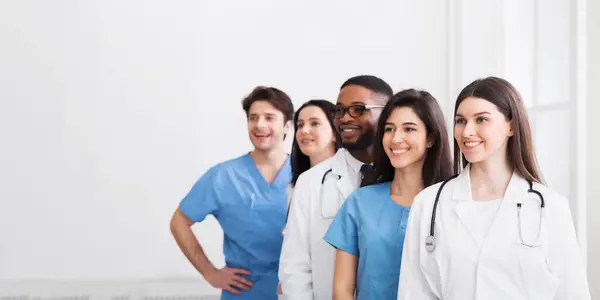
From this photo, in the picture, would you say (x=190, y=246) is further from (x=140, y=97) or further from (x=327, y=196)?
(x=140, y=97)

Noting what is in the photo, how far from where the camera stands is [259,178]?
9.53 ft

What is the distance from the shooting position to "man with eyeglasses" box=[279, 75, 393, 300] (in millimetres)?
2082

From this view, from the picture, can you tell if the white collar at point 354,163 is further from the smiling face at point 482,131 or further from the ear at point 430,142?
the smiling face at point 482,131

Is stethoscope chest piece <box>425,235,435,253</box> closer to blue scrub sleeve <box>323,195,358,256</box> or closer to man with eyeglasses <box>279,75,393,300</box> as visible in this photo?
blue scrub sleeve <box>323,195,358,256</box>

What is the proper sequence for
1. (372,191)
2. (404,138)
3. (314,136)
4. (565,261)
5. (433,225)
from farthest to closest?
(314,136) < (372,191) < (404,138) < (433,225) < (565,261)

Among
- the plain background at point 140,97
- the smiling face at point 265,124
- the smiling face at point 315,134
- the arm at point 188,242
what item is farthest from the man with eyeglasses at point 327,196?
the plain background at point 140,97

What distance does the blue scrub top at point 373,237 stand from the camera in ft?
6.17

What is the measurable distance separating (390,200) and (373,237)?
116mm

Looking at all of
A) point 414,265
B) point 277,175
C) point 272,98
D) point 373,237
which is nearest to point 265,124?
point 272,98

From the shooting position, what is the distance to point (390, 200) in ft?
6.37

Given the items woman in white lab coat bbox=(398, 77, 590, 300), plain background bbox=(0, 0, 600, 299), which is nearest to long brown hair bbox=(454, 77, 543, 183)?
woman in white lab coat bbox=(398, 77, 590, 300)

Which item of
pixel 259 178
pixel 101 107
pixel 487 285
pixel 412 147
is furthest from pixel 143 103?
pixel 487 285

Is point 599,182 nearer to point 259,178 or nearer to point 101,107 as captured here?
point 259,178

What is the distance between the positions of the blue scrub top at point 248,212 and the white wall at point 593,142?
1129 mm
